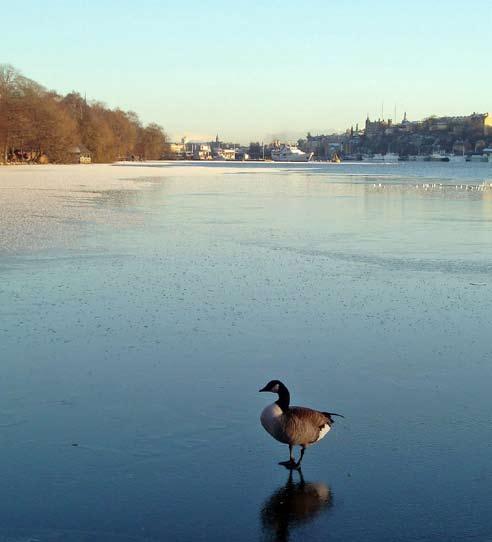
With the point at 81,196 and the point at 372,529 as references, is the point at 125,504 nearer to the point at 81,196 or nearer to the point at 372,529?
the point at 372,529

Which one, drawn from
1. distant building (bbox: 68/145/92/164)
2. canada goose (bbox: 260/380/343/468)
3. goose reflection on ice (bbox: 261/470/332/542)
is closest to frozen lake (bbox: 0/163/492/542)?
goose reflection on ice (bbox: 261/470/332/542)

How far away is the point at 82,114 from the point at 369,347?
127063 mm

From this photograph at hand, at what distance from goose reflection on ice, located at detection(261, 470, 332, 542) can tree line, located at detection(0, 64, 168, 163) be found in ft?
281

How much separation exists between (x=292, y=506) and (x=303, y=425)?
2.06 ft

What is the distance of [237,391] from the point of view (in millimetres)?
6496

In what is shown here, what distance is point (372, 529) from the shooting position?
421 cm

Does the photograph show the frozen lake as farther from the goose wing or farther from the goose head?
the goose head

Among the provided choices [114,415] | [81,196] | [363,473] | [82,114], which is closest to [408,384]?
[363,473]

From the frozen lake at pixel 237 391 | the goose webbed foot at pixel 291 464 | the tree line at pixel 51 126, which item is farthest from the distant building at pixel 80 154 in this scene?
the goose webbed foot at pixel 291 464

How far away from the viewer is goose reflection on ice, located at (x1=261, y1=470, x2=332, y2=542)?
4.24m

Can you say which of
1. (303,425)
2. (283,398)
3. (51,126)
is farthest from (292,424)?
(51,126)

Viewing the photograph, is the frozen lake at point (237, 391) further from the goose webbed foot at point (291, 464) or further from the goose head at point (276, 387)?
the goose head at point (276, 387)

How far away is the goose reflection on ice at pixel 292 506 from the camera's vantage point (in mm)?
4238

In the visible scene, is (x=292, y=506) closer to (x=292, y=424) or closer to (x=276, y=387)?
(x=292, y=424)
